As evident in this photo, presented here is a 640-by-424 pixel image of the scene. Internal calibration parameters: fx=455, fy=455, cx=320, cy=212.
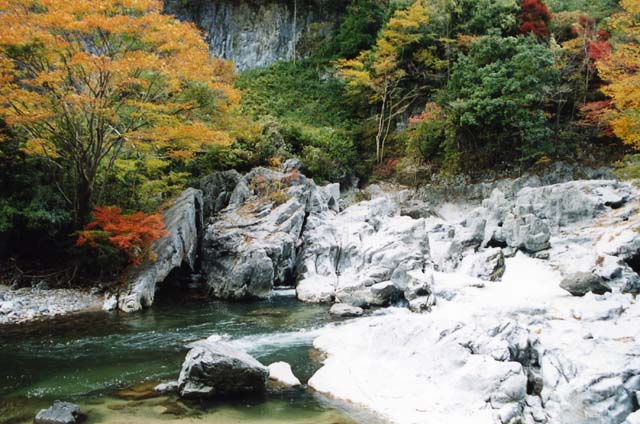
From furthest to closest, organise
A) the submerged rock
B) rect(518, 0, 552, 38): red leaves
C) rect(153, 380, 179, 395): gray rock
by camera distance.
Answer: rect(518, 0, 552, 38): red leaves → the submerged rock → rect(153, 380, 179, 395): gray rock

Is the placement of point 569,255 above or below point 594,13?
below

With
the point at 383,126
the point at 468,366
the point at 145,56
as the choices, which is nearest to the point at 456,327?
the point at 468,366

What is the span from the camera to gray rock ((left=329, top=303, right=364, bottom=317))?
13.8 metres

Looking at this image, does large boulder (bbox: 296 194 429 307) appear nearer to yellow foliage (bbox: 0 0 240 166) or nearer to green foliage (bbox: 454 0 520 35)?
yellow foliage (bbox: 0 0 240 166)

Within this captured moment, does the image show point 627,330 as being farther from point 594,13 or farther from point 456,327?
point 594,13

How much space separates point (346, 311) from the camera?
45.7 ft

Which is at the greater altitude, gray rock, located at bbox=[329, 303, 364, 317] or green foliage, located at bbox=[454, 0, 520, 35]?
green foliage, located at bbox=[454, 0, 520, 35]

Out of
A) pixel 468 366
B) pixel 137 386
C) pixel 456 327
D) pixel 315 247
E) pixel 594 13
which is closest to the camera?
pixel 468 366

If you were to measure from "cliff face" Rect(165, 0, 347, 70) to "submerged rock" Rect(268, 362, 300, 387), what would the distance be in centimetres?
3481

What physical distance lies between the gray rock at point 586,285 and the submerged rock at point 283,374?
857 centimetres

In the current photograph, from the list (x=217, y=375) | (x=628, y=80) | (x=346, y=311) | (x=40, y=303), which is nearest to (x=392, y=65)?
(x=628, y=80)

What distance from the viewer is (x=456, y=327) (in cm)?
891

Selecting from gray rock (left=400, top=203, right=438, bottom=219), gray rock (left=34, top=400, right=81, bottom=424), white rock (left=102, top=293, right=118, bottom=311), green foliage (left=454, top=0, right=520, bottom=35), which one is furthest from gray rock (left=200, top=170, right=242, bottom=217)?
green foliage (left=454, top=0, right=520, bottom=35)

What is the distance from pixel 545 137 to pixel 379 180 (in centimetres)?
995
